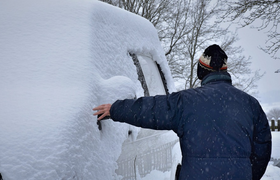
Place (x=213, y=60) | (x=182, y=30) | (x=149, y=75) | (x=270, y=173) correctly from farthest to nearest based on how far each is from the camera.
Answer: (x=182, y=30) → (x=270, y=173) → (x=149, y=75) → (x=213, y=60)

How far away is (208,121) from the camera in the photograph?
5.07ft

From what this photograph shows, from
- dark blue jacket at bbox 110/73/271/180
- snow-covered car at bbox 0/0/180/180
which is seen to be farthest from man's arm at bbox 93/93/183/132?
snow-covered car at bbox 0/0/180/180

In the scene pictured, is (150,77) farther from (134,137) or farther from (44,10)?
(44,10)

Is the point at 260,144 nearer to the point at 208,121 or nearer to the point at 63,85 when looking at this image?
the point at 208,121

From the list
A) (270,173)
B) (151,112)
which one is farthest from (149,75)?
(270,173)

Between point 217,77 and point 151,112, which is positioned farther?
point 217,77

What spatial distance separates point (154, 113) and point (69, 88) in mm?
566

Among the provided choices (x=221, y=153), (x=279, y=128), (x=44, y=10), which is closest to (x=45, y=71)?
(x=44, y=10)

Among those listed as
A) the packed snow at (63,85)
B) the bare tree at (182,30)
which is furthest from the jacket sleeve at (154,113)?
the bare tree at (182,30)

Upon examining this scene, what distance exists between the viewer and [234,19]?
769 cm

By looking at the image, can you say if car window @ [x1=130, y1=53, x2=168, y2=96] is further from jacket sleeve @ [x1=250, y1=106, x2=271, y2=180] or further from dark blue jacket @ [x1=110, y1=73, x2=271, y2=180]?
jacket sleeve @ [x1=250, y1=106, x2=271, y2=180]

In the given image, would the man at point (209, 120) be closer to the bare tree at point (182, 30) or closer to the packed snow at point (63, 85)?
the packed snow at point (63, 85)

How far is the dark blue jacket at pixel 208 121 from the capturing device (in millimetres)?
1509

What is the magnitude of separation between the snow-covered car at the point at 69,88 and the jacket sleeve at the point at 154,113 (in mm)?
176
